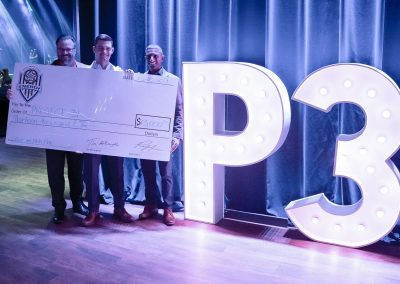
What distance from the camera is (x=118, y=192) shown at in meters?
3.04

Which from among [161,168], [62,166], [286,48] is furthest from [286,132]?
[62,166]

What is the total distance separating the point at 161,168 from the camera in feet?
9.91

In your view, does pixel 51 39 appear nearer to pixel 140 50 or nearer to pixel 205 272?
pixel 140 50

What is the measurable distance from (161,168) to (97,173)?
421mm

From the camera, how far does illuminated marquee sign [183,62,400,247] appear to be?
2.47m

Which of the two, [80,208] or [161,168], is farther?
[80,208]

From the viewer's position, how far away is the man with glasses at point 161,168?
2871 mm

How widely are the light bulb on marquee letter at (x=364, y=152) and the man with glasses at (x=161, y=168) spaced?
776 millimetres

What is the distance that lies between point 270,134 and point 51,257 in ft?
4.72

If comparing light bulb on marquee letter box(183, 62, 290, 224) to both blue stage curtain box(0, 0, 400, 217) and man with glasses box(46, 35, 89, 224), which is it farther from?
man with glasses box(46, 35, 89, 224)

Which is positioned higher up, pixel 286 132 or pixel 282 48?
pixel 282 48
